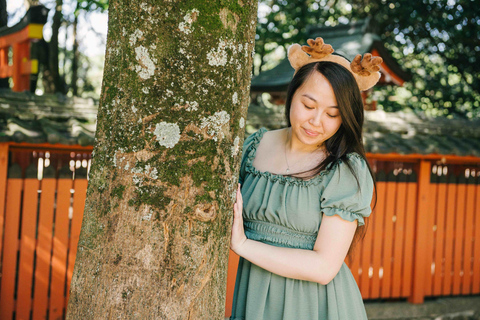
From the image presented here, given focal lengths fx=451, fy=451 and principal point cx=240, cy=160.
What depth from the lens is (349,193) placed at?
179 centimetres

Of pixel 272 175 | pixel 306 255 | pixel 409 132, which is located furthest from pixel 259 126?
pixel 306 255

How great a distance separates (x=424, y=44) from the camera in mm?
12562

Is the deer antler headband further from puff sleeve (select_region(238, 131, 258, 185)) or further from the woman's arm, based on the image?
the woman's arm

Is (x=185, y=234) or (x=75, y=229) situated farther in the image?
(x=75, y=229)

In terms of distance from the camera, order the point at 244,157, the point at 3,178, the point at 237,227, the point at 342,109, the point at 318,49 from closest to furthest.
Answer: the point at 237,227 < the point at 342,109 < the point at 318,49 < the point at 244,157 < the point at 3,178

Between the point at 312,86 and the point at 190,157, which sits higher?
the point at 312,86

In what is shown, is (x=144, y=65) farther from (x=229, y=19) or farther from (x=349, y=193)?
(x=349, y=193)

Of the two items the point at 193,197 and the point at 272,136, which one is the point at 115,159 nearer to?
the point at 193,197

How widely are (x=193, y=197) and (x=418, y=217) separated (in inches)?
207

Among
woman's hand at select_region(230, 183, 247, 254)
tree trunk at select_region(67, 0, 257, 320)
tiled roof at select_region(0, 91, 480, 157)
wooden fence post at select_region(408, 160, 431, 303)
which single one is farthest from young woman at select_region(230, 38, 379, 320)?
wooden fence post at select_region(408, 160, 431, 303)

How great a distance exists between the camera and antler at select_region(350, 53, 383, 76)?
1.84 metres

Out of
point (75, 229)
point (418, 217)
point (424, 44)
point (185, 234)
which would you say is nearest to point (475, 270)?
point (418, 217)

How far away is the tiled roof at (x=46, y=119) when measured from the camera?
3.89 m

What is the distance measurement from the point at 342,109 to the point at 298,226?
1.66 ft
